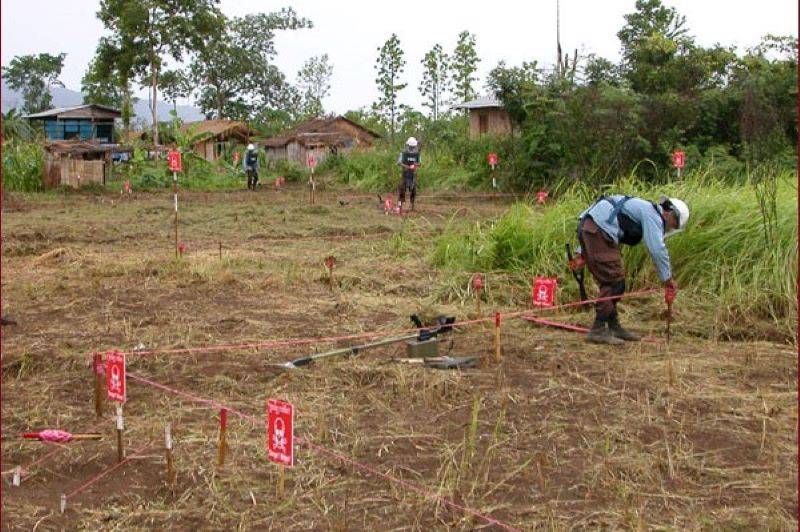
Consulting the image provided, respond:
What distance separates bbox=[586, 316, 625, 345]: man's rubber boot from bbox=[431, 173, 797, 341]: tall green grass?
2.55ft

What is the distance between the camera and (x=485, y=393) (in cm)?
544

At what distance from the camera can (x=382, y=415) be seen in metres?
5.02

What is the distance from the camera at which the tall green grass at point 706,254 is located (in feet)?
23.7

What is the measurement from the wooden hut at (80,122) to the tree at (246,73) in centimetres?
797

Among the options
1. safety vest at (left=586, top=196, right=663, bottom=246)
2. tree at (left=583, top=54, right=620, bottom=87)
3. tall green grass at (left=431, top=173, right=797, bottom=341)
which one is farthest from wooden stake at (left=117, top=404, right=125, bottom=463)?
tree at (left=583, top=54, right=620, bottom=87)

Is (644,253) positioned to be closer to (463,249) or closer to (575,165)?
(463,249)

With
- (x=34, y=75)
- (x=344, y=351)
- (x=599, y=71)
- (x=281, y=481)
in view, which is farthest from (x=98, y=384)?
(x=34, y=75)

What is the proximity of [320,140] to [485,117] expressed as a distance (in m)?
6.91

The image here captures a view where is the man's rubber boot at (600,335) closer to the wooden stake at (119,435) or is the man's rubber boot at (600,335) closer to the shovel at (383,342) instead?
the shovel at (383,342)

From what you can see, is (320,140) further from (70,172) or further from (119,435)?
(119,435)

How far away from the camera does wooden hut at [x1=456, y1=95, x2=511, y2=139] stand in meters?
32.3

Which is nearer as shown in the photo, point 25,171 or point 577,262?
point 577,262

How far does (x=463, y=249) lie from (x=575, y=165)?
11.0 m

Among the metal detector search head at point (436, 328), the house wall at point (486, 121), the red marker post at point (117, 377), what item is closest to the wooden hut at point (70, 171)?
the house wall at point (486, 121)
